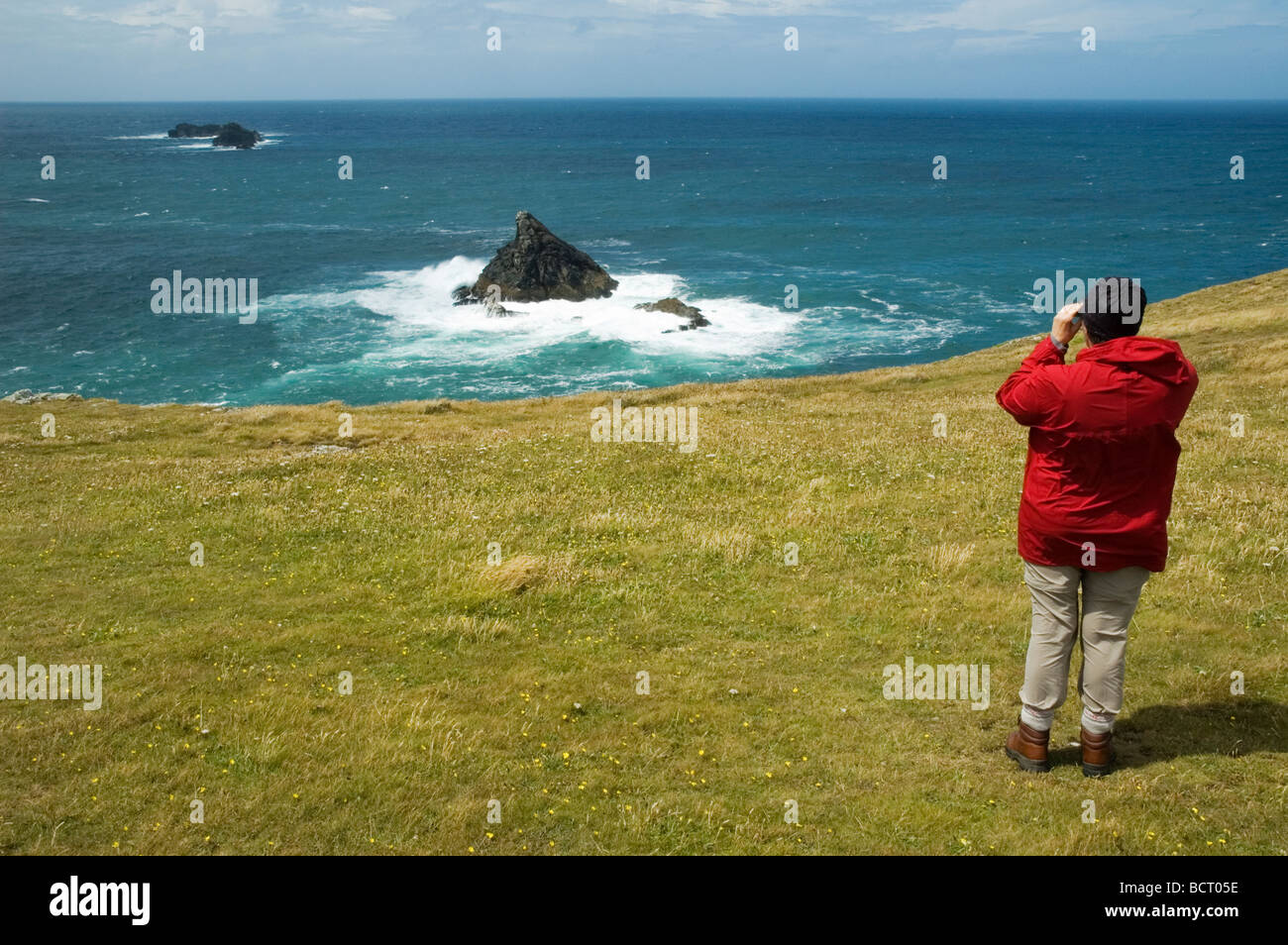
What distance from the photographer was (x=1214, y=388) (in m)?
31.2

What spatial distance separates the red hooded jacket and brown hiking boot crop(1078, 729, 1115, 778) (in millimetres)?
1808

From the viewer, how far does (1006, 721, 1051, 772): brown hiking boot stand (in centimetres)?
922

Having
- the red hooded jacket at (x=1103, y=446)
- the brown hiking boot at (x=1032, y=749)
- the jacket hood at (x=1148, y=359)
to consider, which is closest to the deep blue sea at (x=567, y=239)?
the brown hiking boot at (x=1032, y=749)

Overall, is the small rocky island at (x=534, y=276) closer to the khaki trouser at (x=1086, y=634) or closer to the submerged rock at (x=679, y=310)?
the submerged rock at (x=679, y=310)

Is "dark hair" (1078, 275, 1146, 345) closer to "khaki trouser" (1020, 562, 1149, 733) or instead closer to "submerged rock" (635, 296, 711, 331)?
"khaki trouser" (1020, 562, 1149, 733)

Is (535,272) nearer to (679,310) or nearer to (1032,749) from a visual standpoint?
(679,310)

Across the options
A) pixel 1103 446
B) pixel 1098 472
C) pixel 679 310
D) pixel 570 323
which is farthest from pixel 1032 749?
pixel 679 310

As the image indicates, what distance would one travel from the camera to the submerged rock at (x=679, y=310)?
3179 inches

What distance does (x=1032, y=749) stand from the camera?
9.26 meters

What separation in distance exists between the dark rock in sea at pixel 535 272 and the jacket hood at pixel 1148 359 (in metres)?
80.2

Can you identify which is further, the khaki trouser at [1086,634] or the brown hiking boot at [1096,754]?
the brown hiking boot at [1096,754]

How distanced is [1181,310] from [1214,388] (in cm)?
2953

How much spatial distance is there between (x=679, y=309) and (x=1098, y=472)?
254 ft
